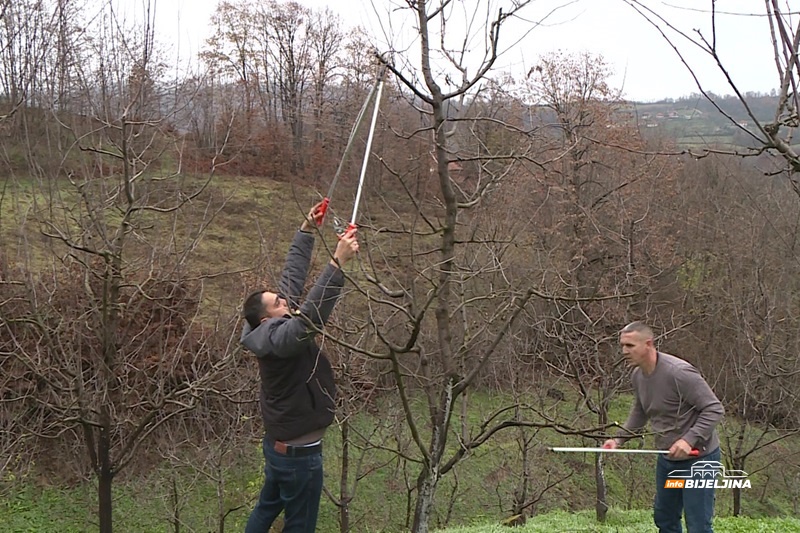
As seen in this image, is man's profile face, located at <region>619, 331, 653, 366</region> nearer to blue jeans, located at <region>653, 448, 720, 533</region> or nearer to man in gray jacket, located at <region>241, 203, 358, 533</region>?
blue jeans, located at <region>653, 448, 720, 533</region>

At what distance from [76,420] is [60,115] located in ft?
9.44

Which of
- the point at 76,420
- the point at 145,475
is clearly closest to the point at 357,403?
the point at 145,475

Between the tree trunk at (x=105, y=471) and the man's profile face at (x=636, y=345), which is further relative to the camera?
the tree trunk at (x=105, y=471)

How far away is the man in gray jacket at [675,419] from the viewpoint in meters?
3.94

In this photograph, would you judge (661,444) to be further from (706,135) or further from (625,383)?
(625,383)

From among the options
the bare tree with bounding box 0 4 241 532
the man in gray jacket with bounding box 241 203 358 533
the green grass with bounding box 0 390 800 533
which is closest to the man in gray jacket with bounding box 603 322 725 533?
the man in gray jacket with bounding box 241 203 358 533

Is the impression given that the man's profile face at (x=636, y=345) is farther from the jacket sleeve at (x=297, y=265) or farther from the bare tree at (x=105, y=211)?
the bare tree at (x=105, y=211)

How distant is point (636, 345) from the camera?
4.21 meters

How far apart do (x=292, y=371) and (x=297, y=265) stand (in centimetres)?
65

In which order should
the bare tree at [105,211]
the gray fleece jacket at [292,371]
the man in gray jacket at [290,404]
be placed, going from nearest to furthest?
the gray fleece jacket at [292,371], the man in gray jacket at [290,404], the bare tree at [105,211]

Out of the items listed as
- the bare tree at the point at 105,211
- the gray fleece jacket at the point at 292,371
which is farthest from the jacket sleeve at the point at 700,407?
the bare tree at the point at 105,211

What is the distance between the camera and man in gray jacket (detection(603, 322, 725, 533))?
155 inches

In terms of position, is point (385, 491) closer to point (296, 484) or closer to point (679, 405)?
point (679, 405)

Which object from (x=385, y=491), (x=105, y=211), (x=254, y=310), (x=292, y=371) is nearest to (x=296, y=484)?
(x=292, y=371)
